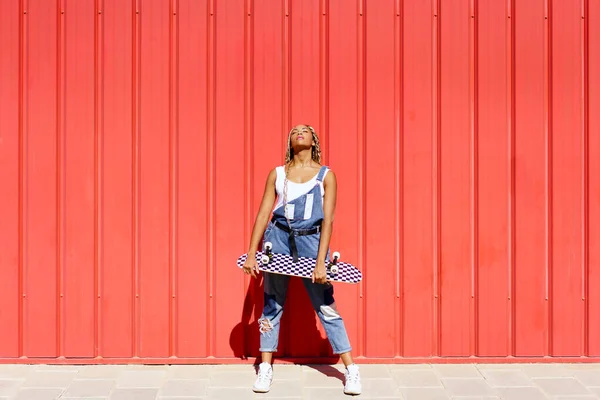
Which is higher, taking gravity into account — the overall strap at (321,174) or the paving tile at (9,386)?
the overall strap at (321,174)

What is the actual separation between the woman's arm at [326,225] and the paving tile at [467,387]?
3.76ft

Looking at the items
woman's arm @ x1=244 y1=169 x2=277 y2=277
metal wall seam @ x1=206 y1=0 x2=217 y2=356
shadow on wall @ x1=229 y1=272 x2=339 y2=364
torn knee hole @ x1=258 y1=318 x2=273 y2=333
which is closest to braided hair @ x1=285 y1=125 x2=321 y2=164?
woman's arm @ x1=244 y1=169 x2=277 y2=277

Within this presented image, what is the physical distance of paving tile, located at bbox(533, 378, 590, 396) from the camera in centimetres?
446

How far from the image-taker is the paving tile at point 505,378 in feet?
15.2

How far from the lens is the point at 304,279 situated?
4.58 meters

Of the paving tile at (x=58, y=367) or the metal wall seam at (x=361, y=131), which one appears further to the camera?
the metal wall seam at (x=361, y=131)

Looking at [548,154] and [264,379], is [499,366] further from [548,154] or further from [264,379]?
[264,379]

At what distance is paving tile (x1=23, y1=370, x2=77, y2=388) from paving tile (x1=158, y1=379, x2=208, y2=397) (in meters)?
0.68

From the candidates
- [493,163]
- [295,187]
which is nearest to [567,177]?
[493,163]

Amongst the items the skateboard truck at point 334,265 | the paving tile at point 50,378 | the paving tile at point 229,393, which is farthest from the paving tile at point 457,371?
the paving tile at point 50,378

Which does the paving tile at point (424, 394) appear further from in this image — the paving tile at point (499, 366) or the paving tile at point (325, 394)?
the paving tile at point (499, 366)

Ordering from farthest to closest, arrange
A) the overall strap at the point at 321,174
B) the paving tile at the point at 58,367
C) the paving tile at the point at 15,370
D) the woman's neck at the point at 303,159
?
1. the paving tile at the point at 58,367
2. the paving tile at the point at 15,370
3. the woman's neck at the point at 303,159
4. the overall strap at the point at 321,174

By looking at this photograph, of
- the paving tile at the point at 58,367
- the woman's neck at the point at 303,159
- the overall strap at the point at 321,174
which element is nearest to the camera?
the overall strap at the point at 321,174

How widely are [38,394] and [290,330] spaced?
5.79ft
